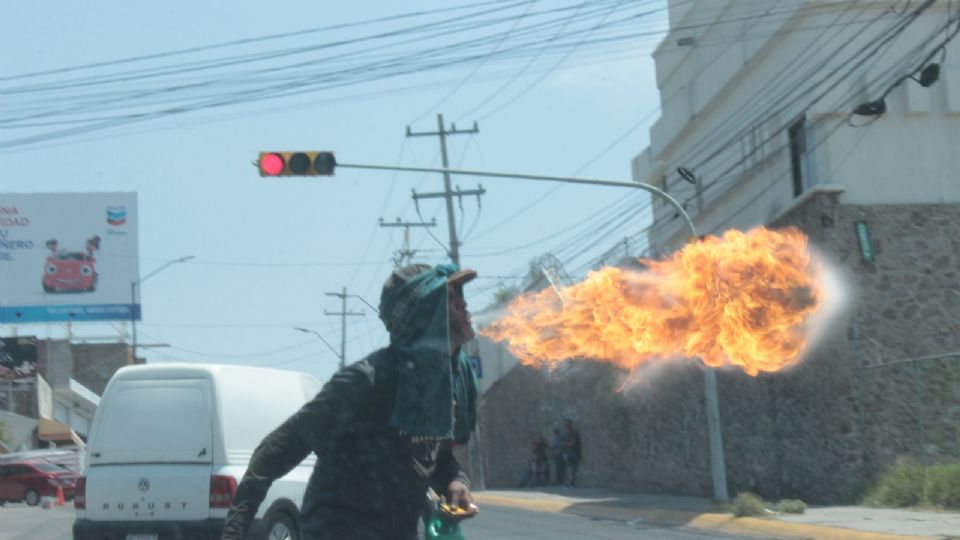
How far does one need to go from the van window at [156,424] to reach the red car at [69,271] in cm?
4602

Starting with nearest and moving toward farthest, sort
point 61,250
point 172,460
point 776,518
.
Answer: point 172,460, point 776,518, point 61,250

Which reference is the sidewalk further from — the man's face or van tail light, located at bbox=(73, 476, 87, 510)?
the man's face

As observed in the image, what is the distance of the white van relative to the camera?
1112cm

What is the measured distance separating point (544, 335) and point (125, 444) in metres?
9.30

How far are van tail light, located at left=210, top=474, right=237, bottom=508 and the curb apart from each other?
7721 millimetres

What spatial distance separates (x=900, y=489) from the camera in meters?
19.3

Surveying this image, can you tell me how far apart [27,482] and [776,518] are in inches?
992

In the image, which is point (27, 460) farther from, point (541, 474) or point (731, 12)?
point (731, 12)

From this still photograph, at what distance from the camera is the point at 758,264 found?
19969 mm

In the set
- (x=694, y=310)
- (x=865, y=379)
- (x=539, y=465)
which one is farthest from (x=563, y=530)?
(x=539, y=465)

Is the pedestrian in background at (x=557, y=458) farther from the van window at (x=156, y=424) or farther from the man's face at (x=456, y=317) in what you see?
the man's face at (x=456, y=317)

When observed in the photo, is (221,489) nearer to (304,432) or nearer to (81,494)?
(81,494)

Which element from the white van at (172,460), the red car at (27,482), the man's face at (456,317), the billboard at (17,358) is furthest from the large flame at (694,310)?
the billboard at (17,358)

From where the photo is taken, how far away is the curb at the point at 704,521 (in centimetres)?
1541
